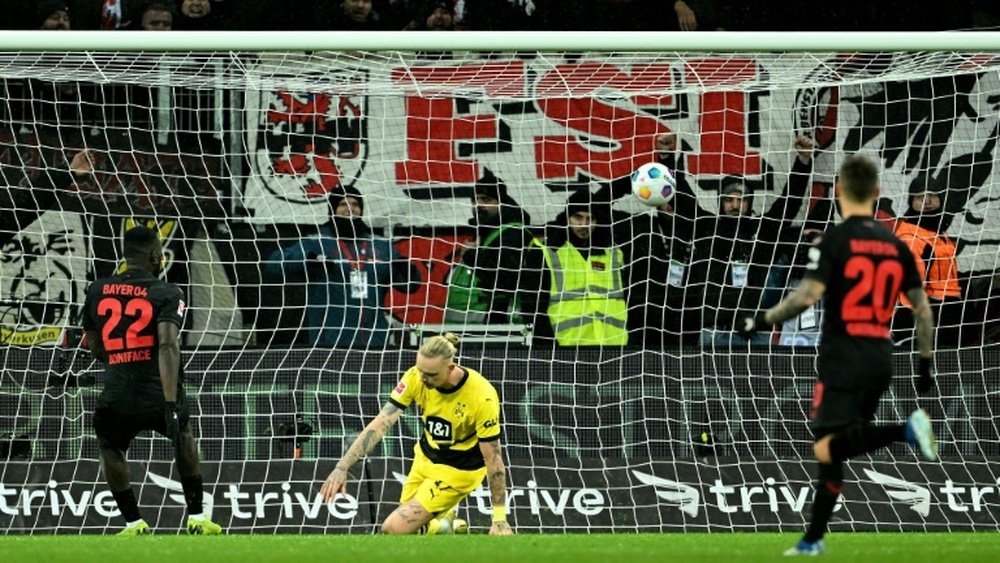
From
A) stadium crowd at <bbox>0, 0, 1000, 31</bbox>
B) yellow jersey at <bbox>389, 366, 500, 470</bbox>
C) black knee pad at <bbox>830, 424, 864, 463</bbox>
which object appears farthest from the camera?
stadium crowd at <bbox>0, 0, 1000, 31</bbox>

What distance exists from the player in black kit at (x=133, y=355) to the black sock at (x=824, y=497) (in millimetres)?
4467

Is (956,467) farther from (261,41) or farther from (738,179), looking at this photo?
(261,41)

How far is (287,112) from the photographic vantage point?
→ 14211 mm

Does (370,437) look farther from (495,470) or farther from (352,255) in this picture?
(352,255)

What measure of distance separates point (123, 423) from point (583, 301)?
4248 millimetres

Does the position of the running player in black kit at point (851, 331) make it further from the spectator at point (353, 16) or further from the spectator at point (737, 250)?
the spectator at point (353, 16)

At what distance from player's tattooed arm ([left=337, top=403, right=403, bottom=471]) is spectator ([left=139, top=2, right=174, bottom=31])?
189 inches

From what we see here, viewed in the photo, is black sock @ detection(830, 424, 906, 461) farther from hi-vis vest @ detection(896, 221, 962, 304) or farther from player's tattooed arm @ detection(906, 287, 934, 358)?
hi-vis vest @ detection(896, 221, 962, 304)

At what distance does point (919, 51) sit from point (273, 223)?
17.9 ft

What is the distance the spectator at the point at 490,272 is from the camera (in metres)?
13.5

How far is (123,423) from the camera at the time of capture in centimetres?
1047

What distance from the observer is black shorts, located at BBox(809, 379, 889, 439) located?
7.48m

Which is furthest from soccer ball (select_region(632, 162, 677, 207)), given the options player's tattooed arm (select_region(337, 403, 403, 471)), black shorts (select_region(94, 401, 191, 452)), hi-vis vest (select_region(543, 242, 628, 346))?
black shorts (select_region(94, 401, 191, 452))

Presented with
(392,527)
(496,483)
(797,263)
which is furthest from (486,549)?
(797,263)
